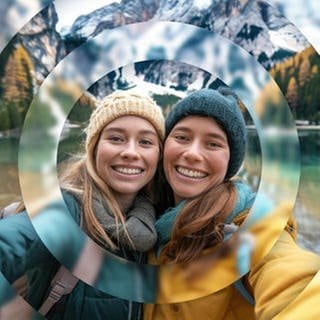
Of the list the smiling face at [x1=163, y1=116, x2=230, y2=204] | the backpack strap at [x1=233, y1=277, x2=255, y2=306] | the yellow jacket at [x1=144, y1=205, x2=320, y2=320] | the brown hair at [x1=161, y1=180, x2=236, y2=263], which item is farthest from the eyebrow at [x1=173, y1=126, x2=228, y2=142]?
the backpack strap at [x1=233, y1=277, x2=255, y2=306]

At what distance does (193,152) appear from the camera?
1477 mm

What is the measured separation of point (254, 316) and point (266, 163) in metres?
0.36

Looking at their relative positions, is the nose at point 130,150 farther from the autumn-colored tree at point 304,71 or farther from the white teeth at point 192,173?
the autumn-colored tree at point 304,71

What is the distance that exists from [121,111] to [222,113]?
0.70ft

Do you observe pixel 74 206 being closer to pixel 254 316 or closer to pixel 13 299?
pixel 13 299

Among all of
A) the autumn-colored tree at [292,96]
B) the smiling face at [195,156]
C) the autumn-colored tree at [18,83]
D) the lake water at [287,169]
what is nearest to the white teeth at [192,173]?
the smiling face at [195,156]

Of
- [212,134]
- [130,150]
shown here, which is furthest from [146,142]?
[212,134]

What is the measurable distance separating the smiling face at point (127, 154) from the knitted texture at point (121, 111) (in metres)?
0.01

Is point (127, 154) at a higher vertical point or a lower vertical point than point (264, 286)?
higher

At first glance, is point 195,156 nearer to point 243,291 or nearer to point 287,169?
point 287,169

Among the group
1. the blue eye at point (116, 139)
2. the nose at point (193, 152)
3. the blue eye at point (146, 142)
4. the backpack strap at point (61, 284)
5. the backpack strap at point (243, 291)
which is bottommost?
the backpack strap at point (243, 291)

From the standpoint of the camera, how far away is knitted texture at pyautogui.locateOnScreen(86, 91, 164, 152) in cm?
148

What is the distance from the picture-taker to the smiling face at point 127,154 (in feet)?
4.84

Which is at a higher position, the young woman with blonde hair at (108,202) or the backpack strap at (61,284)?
the young woman with blonde hair at (108,202)
